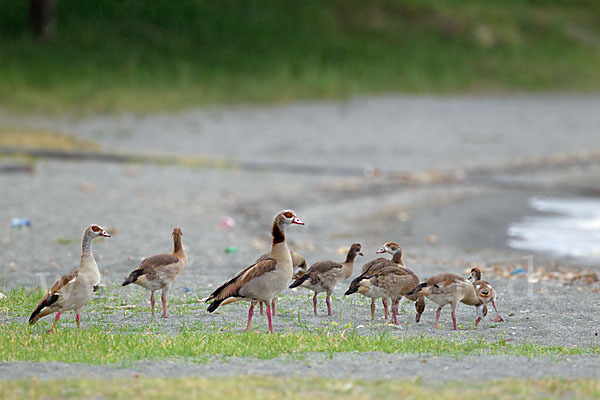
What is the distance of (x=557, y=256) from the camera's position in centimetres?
1695

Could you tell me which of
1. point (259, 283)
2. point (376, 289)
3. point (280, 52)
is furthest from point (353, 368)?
point (280, 52)

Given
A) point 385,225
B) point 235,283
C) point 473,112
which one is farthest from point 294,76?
point 235,283

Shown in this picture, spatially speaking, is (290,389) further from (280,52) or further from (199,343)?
(280,52)

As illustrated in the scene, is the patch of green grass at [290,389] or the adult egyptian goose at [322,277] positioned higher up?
the adult egyptian goose at [322,277]

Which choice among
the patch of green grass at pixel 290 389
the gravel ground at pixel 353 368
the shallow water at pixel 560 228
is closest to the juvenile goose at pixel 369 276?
the gravel ground at pixel 353 368

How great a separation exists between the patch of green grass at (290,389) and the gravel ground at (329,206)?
13.2 inches

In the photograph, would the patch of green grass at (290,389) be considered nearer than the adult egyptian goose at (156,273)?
Yes

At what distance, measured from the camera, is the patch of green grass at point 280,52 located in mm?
34531

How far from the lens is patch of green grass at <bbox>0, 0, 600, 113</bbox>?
1359 inches

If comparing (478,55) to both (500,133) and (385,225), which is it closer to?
(500,133)

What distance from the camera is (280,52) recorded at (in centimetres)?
4006

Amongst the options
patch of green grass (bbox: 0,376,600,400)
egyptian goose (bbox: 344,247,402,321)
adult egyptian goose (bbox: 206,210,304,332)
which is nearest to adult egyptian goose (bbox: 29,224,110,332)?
adult egyptian goose (bbox: 206,210,304,332)

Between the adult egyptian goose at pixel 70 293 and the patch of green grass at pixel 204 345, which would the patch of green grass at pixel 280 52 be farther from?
the patch of green grass at pixel 204 345

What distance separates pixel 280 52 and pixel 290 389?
32.9 meters
